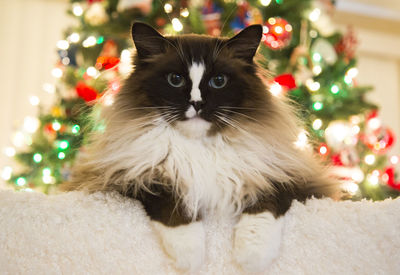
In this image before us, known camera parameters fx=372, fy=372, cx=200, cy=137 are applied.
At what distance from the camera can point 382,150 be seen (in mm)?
2541

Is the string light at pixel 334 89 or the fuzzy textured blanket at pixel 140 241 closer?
the fuzzy textured blanket at pixel 140 241

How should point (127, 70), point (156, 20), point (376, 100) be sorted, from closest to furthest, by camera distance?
point (127, 70)
point (156, 20)
point (376, 100)

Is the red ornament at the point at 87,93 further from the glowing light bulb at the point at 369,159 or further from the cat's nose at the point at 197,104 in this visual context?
the glowing light bulb at the point at 369,159

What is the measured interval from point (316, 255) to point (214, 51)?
623mm

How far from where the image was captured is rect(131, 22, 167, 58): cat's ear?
1.11 meters

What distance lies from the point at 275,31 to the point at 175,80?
3.82ft

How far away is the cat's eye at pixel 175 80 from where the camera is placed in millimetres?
1049

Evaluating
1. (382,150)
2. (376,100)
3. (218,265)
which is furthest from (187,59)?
(376,100)

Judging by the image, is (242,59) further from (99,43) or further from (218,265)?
(99,43)

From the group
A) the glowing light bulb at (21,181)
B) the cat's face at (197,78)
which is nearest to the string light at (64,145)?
the glowing light bulb at (21,181)

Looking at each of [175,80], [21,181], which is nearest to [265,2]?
[175,80]

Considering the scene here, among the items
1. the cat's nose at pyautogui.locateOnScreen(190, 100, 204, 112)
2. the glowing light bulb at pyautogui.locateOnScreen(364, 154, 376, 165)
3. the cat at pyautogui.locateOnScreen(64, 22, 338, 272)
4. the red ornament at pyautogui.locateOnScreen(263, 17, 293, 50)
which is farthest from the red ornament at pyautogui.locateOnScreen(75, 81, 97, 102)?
the glowing light bulb at pyautogui.locateOnScreen(364, 154, 376, 165)

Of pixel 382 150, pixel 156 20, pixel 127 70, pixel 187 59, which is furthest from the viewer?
pixel 382 150

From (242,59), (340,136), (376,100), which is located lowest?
(376,100)
